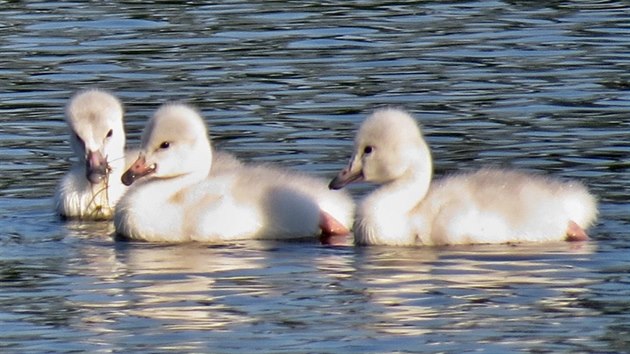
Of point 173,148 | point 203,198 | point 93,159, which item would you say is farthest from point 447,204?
point 93,159

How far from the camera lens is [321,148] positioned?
14.2m

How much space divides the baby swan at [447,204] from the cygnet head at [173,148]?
1.04 metres

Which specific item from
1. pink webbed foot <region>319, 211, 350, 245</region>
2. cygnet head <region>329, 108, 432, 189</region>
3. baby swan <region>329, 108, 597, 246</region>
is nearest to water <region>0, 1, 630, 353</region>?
baby swan <region>329, 108, 597, 246</region>

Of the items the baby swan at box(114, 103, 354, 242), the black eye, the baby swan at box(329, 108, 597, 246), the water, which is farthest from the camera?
the black eye

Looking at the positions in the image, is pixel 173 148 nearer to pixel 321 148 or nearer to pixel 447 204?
pixel 447 204

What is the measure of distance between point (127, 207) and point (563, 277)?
2.98 meters

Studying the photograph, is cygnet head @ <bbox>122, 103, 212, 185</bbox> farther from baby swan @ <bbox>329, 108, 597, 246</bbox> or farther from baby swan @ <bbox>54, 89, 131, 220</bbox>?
baby swan @ <bbox>329, 108, 597, 246</bbox>

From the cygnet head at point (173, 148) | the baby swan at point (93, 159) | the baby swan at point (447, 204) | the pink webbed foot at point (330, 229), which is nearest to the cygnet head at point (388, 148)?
the baby swan at point (447, 204)

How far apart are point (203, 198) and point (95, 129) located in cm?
126

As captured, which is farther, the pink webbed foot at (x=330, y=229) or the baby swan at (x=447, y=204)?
the pink webbed foot at (x=330, y=229)

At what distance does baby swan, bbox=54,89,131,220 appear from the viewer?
13.1 meters

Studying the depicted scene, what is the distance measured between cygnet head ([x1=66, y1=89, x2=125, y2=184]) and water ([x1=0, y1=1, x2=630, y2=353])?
15.1 inches

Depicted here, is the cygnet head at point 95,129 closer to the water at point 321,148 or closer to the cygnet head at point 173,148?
the water at point 321,148

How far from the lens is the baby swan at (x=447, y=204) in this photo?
38.2 ft
